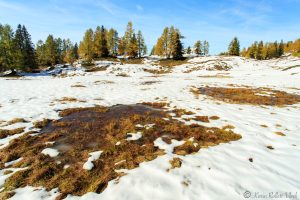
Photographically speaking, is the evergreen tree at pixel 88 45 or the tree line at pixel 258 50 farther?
the tree line at pixel 258 50

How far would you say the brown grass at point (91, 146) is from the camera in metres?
4.96

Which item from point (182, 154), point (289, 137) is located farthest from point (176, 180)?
point (289, 137)

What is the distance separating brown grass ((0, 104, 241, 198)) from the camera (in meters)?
Result: 4.96

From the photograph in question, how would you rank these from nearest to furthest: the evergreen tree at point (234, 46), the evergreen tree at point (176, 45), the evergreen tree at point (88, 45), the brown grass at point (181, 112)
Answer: the brown grass at point (181, 112) → the evergreen tree at point (88, 45) → the evergreen tree at point (176, 45) → the evergreen tree at point (234, 46)

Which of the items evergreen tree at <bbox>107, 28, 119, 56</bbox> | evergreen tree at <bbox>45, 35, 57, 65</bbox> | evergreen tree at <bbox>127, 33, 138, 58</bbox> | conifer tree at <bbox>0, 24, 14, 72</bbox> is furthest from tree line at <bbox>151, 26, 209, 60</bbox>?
conifer tree at <bbox>0, 24, 14, 72</bbox>

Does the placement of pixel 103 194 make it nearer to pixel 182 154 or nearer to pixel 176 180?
pixel 176 180

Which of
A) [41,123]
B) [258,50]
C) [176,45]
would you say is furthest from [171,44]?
[41,123]

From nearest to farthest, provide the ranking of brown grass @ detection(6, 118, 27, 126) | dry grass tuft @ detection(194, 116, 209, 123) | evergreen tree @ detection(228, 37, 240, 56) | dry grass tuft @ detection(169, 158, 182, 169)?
dry grass tuft @ detection(169, 158, 182, 169)
brown grass @ detection(6, 118, 27, 126)
dry grass tuft @ detection(194, 116, 209, 123)
evergreen tree @ detection(228, 37, 240, 56)

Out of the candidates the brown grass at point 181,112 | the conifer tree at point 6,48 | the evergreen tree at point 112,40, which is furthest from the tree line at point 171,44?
the brown grass at point 181,112

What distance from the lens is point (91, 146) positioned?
22.9ft

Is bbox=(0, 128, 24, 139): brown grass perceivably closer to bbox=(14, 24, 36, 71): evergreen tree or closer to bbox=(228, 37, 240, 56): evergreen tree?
bbox=(14, 24, 36, 71): evergreen tree

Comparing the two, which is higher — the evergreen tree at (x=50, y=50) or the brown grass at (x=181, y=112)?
the evergreen tree at (x=50, y=50)

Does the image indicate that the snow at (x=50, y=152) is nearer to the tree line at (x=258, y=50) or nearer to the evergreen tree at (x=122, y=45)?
the evergreen tree at (x=122, y=45)

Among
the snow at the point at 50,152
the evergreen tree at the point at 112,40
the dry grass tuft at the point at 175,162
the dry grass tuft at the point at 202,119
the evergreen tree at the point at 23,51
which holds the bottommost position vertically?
the snow at the point at 50,152
